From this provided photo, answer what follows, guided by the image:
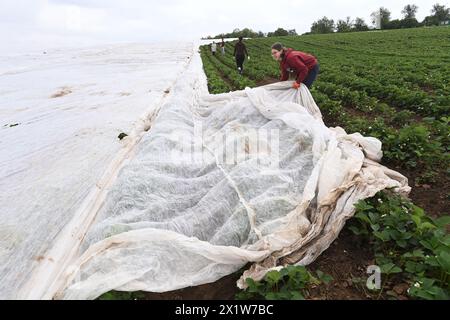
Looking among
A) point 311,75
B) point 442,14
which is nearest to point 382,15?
point 442,14

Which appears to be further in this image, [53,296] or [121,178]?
[121,178]

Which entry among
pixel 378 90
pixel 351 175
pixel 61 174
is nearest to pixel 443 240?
pixel 351 175

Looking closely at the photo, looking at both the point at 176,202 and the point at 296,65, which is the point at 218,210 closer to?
the point at 176,202

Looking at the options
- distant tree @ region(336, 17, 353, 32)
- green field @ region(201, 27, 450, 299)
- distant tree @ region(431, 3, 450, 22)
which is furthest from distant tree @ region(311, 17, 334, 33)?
green field @ region(201, 27, 450, 299)

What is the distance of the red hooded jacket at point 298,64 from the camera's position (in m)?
5.72

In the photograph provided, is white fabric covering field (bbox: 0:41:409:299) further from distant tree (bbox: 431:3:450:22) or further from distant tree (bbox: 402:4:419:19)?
Result: distant tree (bbox: 402:4:419:19)

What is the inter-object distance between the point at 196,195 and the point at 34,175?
2.07m

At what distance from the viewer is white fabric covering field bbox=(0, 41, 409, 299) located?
252 cm

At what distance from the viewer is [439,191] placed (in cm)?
376

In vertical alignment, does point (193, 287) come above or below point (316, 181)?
below

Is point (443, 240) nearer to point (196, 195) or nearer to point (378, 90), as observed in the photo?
point (196, 195)

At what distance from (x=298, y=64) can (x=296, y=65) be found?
37 mm

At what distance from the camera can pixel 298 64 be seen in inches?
225

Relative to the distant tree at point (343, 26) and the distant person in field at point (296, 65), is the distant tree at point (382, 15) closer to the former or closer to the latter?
the distant tree at point (343, 26)
